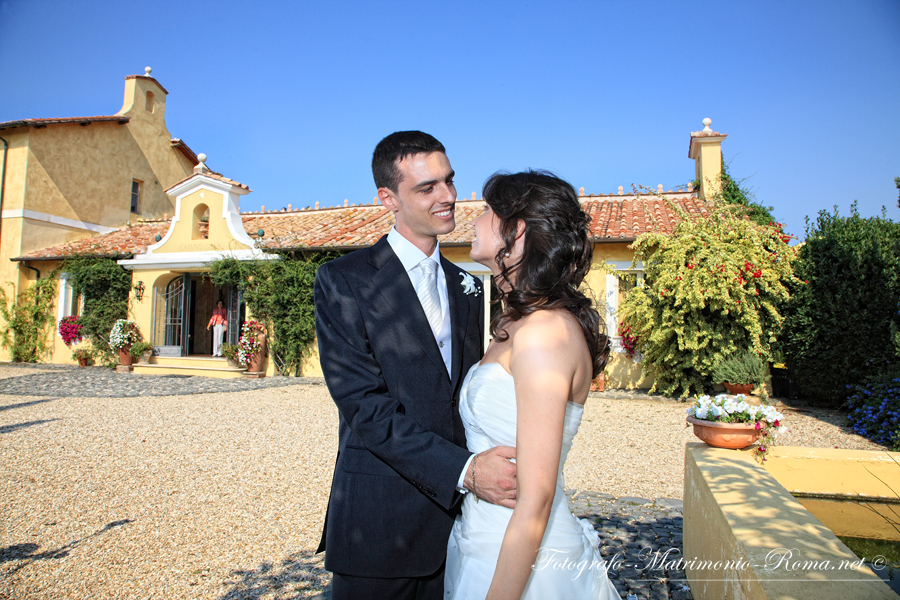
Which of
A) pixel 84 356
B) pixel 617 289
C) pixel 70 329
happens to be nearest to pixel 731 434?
pixel 617 289

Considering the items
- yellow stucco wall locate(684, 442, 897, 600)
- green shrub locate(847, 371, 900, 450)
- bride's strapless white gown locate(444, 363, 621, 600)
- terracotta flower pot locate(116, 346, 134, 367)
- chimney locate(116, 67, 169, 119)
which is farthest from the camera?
chimney locate(116, 67, 169, 119)

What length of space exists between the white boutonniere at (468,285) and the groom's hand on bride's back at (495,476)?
73cm

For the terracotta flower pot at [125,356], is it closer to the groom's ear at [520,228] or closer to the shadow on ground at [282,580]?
the shadow on ground at [282,580]

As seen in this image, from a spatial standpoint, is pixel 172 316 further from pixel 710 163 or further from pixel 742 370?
pixel 710 163

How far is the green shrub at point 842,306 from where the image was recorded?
7.91 metres

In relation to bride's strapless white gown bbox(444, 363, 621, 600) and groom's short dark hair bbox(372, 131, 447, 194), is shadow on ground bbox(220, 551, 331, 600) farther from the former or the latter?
groom's short dark hair bbox(372, 131, 447, 194)

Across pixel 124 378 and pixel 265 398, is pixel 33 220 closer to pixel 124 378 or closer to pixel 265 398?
pixel 124 378

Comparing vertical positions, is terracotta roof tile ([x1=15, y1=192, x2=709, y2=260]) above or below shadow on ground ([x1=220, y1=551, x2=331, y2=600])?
above

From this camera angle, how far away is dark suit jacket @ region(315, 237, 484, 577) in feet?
5.07

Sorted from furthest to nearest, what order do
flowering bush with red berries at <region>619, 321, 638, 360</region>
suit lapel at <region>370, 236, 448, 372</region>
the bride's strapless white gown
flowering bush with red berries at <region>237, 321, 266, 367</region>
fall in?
flowering bush with red berries at <region>237, 321, 266, 367</region>, flowering bush with red berries at <region>619, 321, 638, 360</region>, suit lapel at <region>370, 236, 448, 372</region>, the bride's strapless white gown

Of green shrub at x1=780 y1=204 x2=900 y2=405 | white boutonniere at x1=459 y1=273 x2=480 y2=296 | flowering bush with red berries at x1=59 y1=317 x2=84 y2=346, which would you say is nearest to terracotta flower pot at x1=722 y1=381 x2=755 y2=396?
green shrub at x1=780 y1=204 x2=900 y2=405

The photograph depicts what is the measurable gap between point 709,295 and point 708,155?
6701 millimetres

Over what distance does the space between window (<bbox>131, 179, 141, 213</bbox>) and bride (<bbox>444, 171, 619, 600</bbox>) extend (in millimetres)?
21055

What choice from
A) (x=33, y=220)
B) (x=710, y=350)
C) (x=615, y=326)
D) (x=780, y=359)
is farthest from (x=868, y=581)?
(x=33, y=220)
